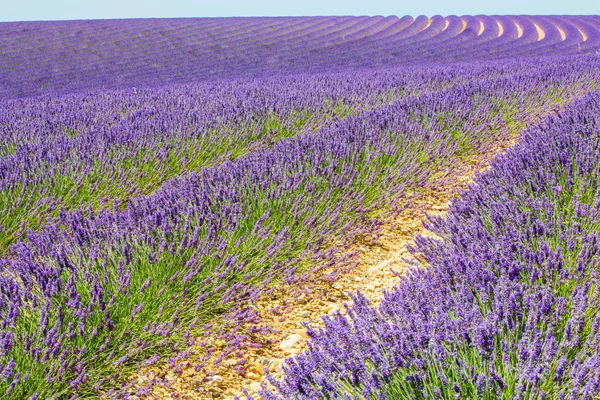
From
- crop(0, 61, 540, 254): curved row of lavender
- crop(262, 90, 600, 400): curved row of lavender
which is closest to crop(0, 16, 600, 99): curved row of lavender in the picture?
crop(0, 61, 540, 254): curved row of lavender

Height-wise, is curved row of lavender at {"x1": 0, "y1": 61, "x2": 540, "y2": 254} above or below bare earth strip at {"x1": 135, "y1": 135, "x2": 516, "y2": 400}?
above

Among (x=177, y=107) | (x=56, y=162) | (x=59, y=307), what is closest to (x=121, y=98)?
(x=177, y=107)

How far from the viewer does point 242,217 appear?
2445 millimetres

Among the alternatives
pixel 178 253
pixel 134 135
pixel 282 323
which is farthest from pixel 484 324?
pixel 134 135

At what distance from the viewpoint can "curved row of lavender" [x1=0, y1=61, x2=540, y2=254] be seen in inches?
130

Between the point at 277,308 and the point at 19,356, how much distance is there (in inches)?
40.3

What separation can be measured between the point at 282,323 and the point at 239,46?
62.8 feet

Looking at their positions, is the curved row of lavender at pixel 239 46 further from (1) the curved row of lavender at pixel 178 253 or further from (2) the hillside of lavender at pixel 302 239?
(1) the curved row of lavender at pixel 178 253

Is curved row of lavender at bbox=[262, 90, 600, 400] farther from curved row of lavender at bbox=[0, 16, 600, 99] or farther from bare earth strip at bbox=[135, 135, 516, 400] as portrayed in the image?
curved row of lavender at bbox=[0, 16, 600, 99]

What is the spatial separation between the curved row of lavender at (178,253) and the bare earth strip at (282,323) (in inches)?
3.9

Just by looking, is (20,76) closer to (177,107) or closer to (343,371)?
(177,107)

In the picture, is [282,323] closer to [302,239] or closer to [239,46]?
[302,239]

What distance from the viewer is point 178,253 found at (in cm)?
218

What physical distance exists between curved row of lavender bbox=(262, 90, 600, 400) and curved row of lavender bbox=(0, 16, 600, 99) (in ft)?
34.4
